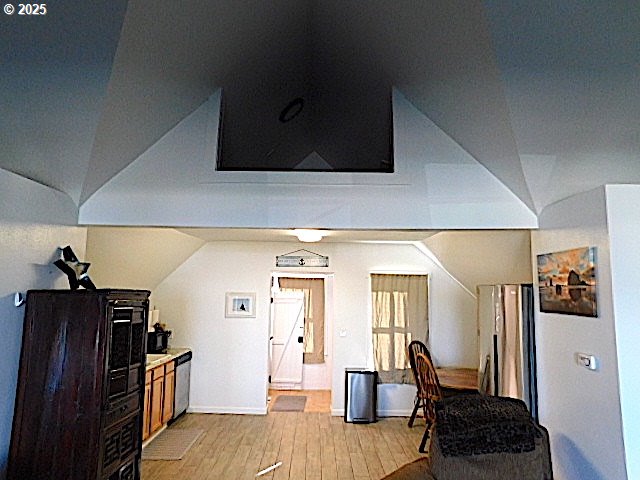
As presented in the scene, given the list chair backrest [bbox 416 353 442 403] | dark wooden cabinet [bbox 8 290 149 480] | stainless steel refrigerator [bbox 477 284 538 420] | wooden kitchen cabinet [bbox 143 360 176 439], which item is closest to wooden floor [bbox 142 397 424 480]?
wooden kitchen cabinet [bbox 143 360 176 439]

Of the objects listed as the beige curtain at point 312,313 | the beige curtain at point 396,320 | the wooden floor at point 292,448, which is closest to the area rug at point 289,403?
the wooden floor at point 292,448

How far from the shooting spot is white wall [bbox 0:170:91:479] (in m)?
2.71

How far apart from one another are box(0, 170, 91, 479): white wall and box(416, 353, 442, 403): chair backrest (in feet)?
11.9

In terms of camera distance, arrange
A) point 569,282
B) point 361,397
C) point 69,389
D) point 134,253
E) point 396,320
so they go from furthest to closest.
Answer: point 396,320 < point 361,397 < point 134,253 < point 569,282 < point 69,389

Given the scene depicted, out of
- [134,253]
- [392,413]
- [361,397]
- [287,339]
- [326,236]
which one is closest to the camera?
[134,253]

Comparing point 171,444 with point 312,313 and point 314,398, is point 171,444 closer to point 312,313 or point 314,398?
point 314,398

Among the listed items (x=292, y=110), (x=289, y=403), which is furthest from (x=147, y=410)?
(x=292, y=110)

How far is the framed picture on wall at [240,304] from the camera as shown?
6.50m

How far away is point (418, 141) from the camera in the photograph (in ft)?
12.5

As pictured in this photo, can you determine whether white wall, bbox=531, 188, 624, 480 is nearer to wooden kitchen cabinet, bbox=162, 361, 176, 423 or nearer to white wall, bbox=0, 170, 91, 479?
white wall, bbox=0, 170, 91, 479

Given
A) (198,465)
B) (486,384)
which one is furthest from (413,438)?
(198,465)

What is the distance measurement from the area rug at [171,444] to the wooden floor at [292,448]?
0.36 ft

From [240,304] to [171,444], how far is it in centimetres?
207

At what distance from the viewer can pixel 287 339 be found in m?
8.70
